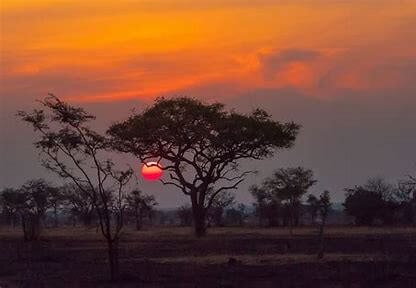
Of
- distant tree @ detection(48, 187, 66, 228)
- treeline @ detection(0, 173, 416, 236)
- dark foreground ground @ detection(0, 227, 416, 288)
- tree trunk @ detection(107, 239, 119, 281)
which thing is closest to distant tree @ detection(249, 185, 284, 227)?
treeline @ detection(0, 173, 416, 236)

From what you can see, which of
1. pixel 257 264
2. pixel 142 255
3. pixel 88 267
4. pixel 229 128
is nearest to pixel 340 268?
pixel 257 264

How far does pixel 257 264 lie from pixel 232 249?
10368 millimetres

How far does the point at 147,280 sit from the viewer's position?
24.6 m

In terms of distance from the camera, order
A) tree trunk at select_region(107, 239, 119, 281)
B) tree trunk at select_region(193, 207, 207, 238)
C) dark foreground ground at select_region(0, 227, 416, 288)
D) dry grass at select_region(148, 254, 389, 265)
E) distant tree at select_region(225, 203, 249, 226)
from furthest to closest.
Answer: distant tree at select_region(225, 203, 249, 226) → tree trunk at select_region(193, 207, 207, 238) → dry grass at select_region(148, 254, 389, 265) → tree trunk at select_region(107, 239, 119, 281) → dark foreground ground at select_region(0, 227, 416, 288)

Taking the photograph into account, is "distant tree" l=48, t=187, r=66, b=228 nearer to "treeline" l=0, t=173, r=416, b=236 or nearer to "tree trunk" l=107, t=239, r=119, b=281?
"treeline" l=0, t=173, r=416, b=236

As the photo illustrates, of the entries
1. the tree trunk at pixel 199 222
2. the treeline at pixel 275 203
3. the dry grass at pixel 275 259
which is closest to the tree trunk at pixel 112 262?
the dry grass at pixel 275 259

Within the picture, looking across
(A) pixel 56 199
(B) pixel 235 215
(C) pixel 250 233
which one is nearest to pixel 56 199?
(A) pixel 56 199

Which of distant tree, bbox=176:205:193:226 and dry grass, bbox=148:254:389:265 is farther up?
distant tree, bbox=176:205:193:226

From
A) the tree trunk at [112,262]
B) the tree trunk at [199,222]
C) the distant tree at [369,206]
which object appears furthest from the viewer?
the distant tree at [369,206]

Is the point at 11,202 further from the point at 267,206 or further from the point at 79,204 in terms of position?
the point at 267,206

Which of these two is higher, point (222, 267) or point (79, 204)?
point (79, 204)

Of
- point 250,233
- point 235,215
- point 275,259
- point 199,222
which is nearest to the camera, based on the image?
point 275,259

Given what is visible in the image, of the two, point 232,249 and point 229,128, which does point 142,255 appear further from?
point 229,128

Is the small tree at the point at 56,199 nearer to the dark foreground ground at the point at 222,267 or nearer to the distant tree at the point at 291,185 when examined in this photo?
the distant tree at the point at 291,185
